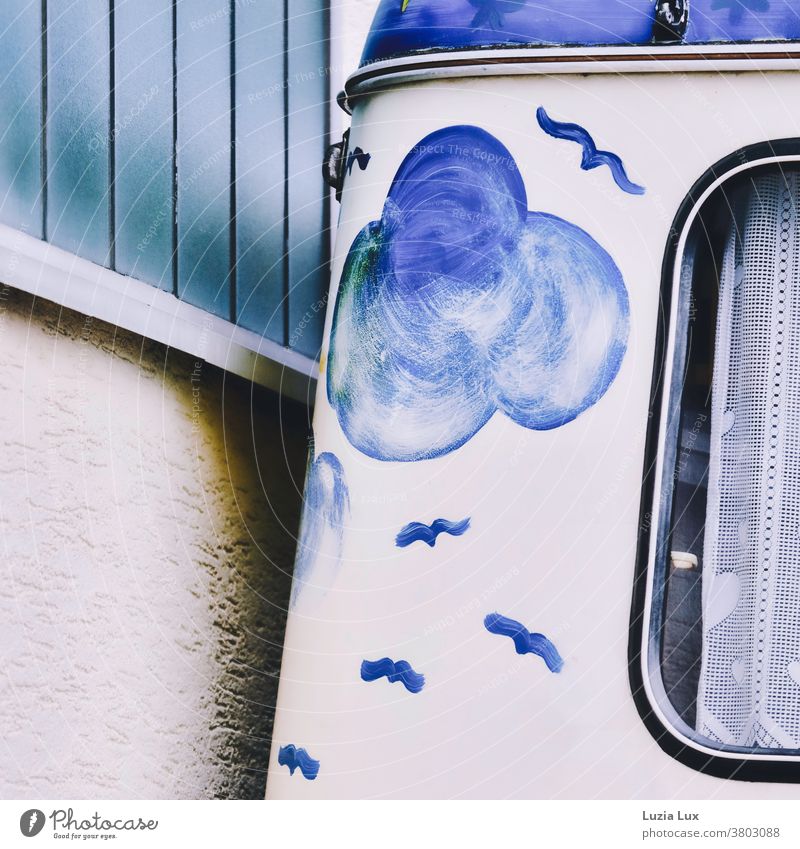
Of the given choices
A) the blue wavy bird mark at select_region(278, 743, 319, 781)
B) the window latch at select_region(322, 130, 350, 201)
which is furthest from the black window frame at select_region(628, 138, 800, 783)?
the window latch at select_region(322, 130, 350, 201)

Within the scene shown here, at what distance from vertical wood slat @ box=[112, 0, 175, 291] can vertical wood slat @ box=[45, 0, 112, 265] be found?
3 cm

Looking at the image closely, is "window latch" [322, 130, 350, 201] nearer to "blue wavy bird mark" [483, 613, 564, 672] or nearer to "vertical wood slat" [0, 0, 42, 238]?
"vertical wood slat" [0, 0, 42, 238]

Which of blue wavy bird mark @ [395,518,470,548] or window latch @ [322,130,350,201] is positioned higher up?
window latch @ [322,130,350,201]

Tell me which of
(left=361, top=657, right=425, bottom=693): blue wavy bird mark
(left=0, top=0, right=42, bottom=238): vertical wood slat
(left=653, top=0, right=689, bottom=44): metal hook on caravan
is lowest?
(left=361, top=657, right=425, bottom=693): blue wavy bird mark

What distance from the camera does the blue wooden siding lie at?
1.84 m

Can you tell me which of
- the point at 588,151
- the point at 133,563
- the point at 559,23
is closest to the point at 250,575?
the point at 133,563

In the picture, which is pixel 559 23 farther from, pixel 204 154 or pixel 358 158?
pixel 204 154

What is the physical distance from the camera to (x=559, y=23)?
1795mm

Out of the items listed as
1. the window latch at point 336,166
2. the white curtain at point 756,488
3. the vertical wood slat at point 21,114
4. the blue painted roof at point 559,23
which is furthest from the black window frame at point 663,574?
the vertical wood slat at point 21,114

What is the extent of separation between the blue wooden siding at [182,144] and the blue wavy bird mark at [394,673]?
2.29 feet

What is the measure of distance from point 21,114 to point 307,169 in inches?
30.4

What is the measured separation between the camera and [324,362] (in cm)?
194

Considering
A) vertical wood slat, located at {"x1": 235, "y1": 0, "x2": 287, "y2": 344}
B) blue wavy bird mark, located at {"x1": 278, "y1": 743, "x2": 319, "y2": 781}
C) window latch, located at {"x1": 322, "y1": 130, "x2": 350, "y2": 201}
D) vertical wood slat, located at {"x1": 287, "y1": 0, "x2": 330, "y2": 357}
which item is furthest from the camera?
vertical wood slat, located at {"x1": 287, "y1": 0, "x2": 330, "y2": 357}
